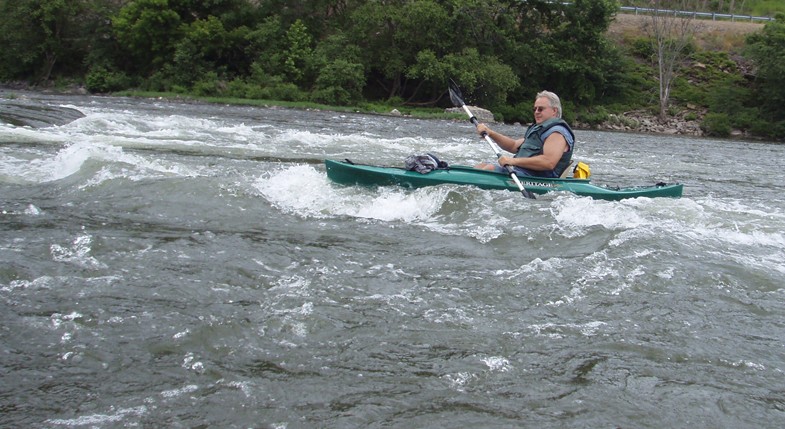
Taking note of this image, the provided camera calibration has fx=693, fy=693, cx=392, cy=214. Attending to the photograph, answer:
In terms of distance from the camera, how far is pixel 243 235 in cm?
516

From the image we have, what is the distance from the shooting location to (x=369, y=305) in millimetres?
3818

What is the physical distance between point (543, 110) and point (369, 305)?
3614 mm

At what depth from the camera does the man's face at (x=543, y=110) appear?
6684 millimetres

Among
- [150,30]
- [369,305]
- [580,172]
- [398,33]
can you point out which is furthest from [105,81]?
[369,305]

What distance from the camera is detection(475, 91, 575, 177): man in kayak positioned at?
22.0ft

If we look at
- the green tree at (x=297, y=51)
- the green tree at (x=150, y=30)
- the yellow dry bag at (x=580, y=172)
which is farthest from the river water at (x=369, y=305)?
the green tree at (x=150, y=30)

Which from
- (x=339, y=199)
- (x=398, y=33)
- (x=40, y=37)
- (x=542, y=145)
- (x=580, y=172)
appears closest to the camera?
(x=339, y=199)

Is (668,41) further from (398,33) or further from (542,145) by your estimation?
(542,145)

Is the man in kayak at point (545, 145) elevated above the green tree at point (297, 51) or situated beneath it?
situated beneath

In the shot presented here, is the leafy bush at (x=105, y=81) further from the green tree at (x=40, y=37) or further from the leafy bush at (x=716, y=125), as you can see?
the leafy bush at (x=716, y=125)

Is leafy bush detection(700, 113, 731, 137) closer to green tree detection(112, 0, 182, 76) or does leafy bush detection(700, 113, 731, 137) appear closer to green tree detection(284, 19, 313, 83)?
green tree detection(284, 19, 313, 83)

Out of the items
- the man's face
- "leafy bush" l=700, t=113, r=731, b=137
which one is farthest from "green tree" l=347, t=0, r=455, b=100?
the man's face

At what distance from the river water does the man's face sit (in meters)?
0.79

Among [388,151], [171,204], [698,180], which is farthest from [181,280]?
[698,180]
